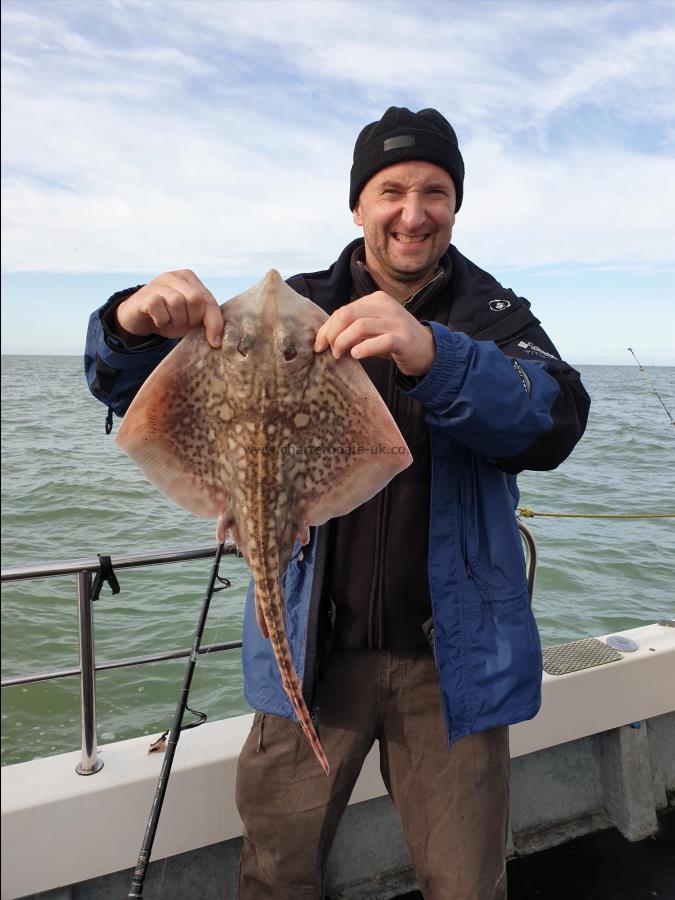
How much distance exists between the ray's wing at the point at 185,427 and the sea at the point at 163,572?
647mm

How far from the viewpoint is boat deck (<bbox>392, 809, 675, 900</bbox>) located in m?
3.23

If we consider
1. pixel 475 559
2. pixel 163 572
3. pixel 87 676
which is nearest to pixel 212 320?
pixel 475 559

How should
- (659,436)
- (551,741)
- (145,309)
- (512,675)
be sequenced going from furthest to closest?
(659,436), (551,741), (512,675), (145,309)

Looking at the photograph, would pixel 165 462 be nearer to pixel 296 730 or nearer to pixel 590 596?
pixel 296 730

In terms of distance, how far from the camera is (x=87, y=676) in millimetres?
2648

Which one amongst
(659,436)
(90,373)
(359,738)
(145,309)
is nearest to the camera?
(145,309)

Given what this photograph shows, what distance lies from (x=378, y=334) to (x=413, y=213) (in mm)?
820

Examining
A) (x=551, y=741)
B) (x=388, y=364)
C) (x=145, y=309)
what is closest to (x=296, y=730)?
(x=388, y=364)

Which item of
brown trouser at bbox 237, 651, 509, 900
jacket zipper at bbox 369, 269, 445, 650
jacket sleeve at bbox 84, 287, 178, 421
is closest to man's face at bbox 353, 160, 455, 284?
jacket zipper at bbox 369, 269, 445, 650

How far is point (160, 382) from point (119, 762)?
69.4 inches

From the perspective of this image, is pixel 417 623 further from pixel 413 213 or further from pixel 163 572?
pixel 163 572

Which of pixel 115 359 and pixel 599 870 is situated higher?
pixel 115 359

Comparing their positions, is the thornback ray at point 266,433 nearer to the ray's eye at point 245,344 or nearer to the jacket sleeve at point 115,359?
the ray's eye at point 245,344

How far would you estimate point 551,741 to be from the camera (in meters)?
3.39
